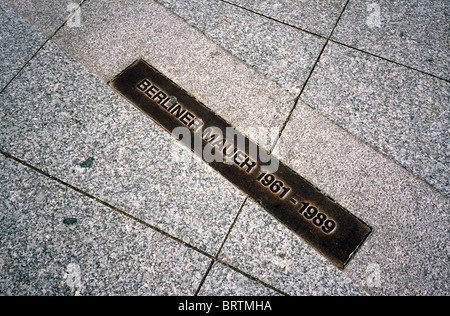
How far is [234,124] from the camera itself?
2.10 m

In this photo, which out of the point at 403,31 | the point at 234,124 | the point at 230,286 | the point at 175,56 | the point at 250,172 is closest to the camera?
the point at 230,286

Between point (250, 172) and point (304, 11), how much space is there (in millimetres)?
1753

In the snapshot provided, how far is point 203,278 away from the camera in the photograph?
1.66m

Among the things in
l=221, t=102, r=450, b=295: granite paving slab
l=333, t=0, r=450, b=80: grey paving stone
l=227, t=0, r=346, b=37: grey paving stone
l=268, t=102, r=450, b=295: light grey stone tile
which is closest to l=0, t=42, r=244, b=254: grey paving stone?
l=221, t=102, r=450, b=295: granite paving slab

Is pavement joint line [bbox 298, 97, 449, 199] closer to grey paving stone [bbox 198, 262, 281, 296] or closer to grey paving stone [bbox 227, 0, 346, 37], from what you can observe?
grey paving stone [bbox 227, 0, 346, 37]

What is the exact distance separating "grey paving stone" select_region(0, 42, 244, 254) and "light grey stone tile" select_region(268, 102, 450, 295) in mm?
450

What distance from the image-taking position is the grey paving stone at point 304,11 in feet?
8.15

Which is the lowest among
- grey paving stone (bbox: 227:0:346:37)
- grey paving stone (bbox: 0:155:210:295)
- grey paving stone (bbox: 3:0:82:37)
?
grey paving stone (bbox: 0:155:210:295)

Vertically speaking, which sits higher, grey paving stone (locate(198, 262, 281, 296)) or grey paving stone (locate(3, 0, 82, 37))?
grey paving stone (locate(3, 0, 82, 37))

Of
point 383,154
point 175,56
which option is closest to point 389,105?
point 383,154

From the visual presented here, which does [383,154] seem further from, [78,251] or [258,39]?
[78,251]

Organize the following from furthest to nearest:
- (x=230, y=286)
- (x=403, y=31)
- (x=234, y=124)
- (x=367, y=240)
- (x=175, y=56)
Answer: (x=403, y=31) < (x=175, y=56) < (x=234, y=124) < (x=367, y=240) < (x=230, y=286)

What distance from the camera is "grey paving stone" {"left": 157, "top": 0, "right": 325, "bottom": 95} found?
2.30 meters

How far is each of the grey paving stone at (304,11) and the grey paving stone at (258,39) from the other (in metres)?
0.08
